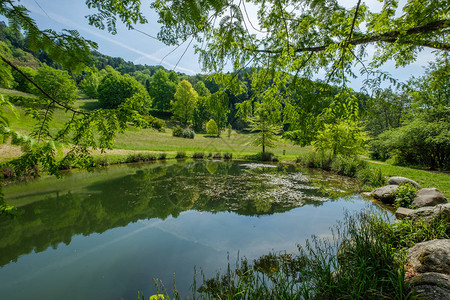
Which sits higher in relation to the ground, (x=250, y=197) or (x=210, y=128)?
(x=210, y=128)

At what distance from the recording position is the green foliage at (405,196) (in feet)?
22.9

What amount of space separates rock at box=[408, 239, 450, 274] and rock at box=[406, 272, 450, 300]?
0.58 m

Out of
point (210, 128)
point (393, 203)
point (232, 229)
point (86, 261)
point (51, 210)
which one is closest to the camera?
point (86, 261)

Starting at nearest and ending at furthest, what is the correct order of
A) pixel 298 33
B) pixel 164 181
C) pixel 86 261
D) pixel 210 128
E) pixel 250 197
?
pixel 298 33 < pixel 86 261 < pixel 250 197 < pixel 164 181 < pixel 210 128

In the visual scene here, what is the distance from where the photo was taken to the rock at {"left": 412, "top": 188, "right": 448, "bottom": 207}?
623 centimetres

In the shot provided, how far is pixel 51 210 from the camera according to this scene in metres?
7.07

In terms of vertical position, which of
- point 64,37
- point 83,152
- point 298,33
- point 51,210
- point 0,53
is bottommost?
point 51,210

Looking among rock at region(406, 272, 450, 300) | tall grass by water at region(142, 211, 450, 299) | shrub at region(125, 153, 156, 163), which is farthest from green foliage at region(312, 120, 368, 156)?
shrub at region(125, 153, 156, 163)

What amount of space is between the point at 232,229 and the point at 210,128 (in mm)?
37467

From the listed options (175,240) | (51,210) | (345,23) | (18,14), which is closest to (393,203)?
(345,23)

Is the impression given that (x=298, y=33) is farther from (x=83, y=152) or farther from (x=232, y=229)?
(x=232, y=229)

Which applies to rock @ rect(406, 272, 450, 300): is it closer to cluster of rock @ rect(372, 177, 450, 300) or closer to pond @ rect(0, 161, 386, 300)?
cluster of rock @ rect(372, 177, 450, 300)

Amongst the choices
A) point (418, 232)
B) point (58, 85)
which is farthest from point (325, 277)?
point (58, 85)

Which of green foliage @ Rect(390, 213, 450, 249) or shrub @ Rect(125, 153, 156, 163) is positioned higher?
green foliage @ Rect(390, 213, 450, 249)
